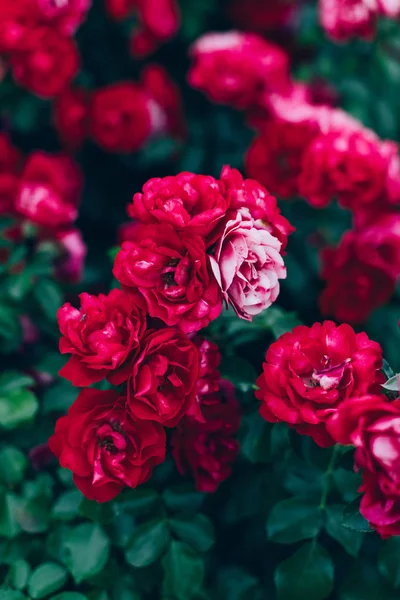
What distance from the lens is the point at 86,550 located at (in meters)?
0.94

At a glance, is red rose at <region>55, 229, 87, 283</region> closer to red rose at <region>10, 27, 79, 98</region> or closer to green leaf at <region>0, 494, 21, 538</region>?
red rose at <region>10, 27, 79, 98</region>

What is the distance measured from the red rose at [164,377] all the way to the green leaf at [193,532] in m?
0.27

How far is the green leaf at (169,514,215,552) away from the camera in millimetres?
985

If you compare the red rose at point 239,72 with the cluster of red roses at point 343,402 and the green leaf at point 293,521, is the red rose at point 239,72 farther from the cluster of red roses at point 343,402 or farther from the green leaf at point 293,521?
the green leaf at point 293,521

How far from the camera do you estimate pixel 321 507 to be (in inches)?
38.4

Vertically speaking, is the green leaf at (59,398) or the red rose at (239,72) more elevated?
the red rose at (239,72)

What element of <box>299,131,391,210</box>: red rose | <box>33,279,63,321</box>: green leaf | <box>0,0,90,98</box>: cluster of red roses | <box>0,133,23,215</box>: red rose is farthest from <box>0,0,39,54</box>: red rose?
<box>299,131,391,210</box>: red rose

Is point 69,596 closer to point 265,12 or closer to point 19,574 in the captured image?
point 19,574

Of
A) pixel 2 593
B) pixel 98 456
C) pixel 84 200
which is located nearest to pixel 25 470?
pixel 2 593

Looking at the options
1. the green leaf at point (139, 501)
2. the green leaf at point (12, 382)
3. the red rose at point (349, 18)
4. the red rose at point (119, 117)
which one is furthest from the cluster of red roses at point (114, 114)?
the green leaf at point (139, 501)

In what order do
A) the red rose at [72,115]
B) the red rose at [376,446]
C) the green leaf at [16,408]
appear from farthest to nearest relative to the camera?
the red rose at [72,115]
the green leaf at [16,408]
the red rose at [376,446]

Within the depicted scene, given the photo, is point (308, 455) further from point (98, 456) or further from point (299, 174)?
point (299, 174)

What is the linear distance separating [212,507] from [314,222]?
72cm

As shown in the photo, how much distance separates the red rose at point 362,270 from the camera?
50.8 inches
